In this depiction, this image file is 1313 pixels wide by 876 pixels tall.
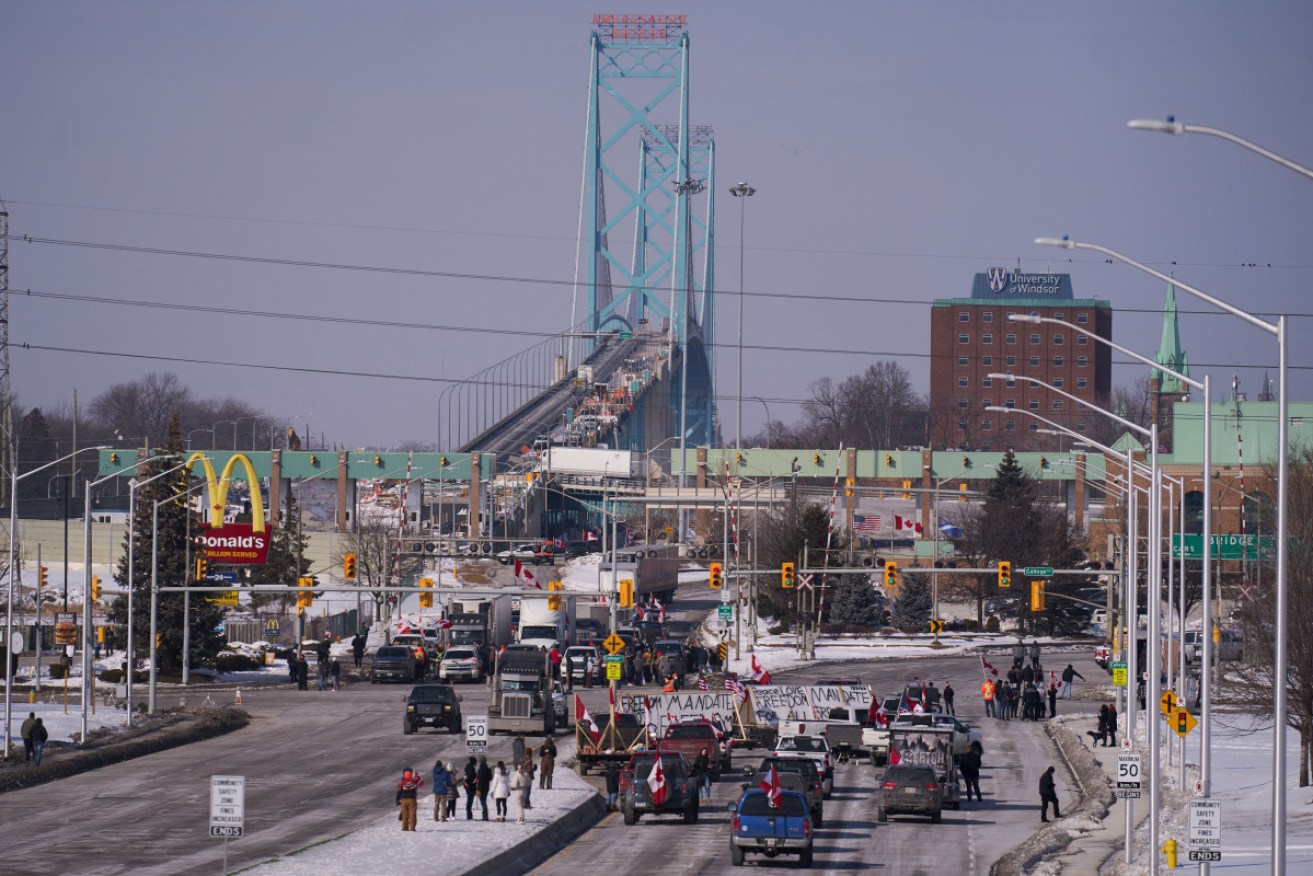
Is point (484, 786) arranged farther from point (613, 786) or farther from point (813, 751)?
point (813, 751)

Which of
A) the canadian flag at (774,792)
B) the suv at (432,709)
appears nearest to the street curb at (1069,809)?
the canadian flag at (774,792)

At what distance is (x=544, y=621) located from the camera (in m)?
76.1

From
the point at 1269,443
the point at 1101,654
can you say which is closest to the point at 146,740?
the point at 1101,654

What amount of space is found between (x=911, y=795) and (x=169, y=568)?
42.9 meters

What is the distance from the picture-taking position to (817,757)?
141 ft

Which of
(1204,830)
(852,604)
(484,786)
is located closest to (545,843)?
(484,786)

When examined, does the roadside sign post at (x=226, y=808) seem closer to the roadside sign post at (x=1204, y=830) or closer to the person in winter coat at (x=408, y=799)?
the person in winter coat at (x=408, y=799)

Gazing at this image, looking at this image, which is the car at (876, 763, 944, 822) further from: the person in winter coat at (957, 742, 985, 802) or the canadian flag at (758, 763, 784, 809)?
the canadian flag at (758, 763, 784, 809)

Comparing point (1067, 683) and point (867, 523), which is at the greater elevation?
point (867, 523)

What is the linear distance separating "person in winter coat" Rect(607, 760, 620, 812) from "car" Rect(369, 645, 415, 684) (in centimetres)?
2905

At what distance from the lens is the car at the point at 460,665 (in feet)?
234

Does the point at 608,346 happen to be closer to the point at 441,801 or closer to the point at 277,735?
the point at 277,735

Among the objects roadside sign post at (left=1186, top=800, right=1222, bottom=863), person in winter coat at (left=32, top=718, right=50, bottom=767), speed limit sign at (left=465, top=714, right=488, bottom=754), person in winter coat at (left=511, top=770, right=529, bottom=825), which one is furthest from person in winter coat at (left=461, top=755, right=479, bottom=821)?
roadside sign post at (left=1186, top=800, right=1222, bottom=863)

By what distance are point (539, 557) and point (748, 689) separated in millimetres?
50758
